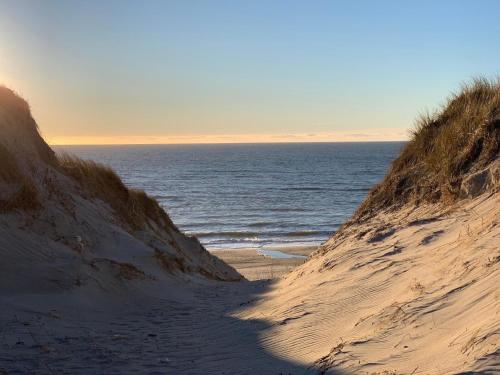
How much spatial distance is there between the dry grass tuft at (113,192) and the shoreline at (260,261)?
4636 mm

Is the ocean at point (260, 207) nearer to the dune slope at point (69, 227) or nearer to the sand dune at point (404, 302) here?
the dune slope at point (69, 227)

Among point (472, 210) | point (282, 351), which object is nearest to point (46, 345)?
point (282, 351)

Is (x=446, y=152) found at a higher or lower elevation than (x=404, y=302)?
higher

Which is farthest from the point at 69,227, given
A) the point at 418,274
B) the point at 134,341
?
the point at 418,274

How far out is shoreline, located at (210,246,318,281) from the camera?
20.7 metres

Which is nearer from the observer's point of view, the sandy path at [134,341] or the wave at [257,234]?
the sandy path at [134,341]

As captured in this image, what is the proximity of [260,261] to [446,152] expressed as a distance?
1385cm

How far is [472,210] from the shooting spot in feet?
28.1

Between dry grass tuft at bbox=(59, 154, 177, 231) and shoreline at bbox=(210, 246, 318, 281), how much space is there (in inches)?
183

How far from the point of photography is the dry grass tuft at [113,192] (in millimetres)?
15477

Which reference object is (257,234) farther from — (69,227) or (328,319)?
(328,319)

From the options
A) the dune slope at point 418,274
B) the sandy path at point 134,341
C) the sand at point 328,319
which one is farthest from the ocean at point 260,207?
the sandy path at point 134,341

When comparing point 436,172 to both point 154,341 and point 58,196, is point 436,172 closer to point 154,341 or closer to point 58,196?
point 154,341

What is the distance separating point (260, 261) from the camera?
78.2 ft
